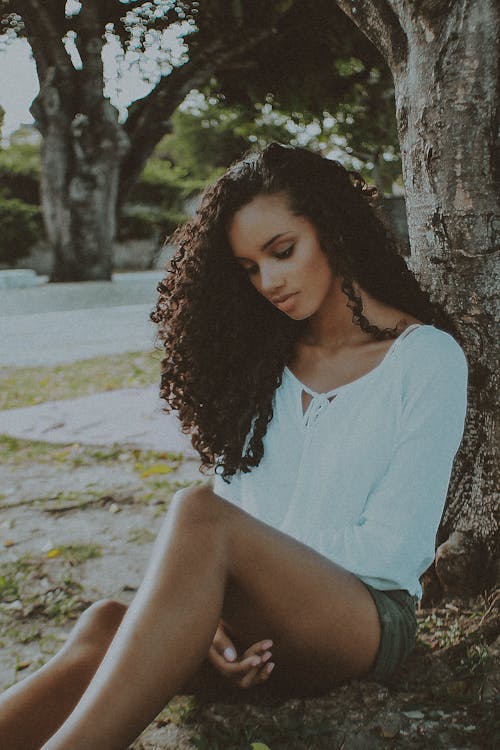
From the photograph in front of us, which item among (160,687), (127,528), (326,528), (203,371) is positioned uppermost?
(203,371)

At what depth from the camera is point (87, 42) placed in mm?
12672

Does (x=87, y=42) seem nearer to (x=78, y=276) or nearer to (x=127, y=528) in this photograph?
(x=78, y=276)

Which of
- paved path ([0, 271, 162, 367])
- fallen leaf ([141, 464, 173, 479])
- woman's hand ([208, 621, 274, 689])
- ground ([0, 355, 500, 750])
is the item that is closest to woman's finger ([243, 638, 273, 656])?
woman's hand ([208, 621, 274, 689])

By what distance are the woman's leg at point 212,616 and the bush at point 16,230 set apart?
2197 cm

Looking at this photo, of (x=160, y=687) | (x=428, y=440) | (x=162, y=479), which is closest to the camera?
(x=160, y=687)

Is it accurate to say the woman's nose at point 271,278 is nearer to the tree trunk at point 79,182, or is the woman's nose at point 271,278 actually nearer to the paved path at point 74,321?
the paved path at point 74,321

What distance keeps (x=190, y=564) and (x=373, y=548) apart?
0.53 metres

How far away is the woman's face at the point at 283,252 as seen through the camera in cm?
235

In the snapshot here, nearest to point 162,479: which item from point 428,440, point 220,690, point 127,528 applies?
point 127,528

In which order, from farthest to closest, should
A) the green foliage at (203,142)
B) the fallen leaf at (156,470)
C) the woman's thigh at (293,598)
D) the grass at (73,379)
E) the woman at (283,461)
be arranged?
1. the green foliage at (203,142)
2. the grass at (73,379)
3. the fallen leaf at (156,470)
4. the woman's thigh at (293,598)
5. the woman at (283,461)

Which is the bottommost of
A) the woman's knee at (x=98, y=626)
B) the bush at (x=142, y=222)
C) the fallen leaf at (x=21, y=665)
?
the fallen leaf at (x=21, y=665)

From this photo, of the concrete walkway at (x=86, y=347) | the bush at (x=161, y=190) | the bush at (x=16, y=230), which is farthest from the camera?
the bush at (x=161, y=190)

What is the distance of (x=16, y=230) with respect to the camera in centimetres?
2272

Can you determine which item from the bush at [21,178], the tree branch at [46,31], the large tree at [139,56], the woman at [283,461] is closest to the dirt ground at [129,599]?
the woman at [283,461]
